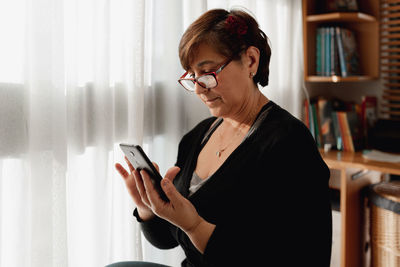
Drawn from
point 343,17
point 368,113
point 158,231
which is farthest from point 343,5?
point 158,231

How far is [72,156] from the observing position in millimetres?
1252

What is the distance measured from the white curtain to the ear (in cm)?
46

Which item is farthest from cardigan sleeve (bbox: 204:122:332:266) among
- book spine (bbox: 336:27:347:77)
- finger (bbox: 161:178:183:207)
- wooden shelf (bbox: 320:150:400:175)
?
book spine (bbox: 336:27:347:77)

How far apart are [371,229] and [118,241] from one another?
1318mm

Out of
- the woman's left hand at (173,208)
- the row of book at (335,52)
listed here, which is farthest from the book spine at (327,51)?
the woman's left hand at (173,208)

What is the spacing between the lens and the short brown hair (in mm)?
1102

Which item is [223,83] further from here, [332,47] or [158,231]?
[332,47]

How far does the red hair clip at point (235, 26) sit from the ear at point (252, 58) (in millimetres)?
56

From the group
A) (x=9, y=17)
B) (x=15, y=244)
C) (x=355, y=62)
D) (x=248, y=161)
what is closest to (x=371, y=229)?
(x=355, y=62)

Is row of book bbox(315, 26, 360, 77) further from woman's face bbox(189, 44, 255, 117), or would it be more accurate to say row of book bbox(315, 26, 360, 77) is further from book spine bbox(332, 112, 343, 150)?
woman's face bbox(189, 44, 255, 117)

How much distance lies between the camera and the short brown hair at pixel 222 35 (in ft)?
3.61

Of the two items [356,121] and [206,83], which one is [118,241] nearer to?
[206,83]

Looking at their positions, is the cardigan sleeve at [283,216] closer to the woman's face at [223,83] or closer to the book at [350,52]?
the woman's face at [223,83]

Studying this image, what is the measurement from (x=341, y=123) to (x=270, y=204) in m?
1.43
